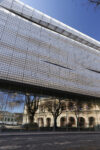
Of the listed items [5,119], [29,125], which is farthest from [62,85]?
[5,119]

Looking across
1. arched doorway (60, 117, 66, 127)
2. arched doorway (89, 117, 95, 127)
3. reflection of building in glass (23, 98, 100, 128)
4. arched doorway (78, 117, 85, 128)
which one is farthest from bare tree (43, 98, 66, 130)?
arched doorway (89, 117, 95, 127)

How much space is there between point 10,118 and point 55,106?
736cm

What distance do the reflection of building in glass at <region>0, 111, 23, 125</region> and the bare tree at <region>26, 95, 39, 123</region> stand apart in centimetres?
149

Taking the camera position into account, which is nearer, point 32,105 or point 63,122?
point 32,105

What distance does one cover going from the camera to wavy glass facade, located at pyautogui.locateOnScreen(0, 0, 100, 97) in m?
18.0

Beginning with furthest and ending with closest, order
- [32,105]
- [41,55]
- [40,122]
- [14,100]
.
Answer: [41,55] → [32,105] → [40,122] → [14,100]

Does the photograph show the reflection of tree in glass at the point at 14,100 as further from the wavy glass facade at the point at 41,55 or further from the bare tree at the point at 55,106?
the bare tree at the point at 55,106

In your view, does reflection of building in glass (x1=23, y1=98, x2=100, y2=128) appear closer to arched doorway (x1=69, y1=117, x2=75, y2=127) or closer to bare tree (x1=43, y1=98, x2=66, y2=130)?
arched doorway (x1=69, y1=117, x2=75, y2=127)

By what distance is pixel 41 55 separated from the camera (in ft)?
69.1

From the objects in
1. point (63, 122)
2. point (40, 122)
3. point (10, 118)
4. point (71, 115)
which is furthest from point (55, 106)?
point (10, 118)

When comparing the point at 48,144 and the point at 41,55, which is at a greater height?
the point at 41,55

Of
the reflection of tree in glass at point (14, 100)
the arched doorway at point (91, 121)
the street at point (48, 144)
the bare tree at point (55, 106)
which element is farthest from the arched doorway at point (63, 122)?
the street at point (48, 144)

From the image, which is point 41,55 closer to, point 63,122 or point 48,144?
point 63,122

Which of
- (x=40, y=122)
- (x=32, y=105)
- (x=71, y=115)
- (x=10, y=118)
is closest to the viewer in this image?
(x=10, y=118)
